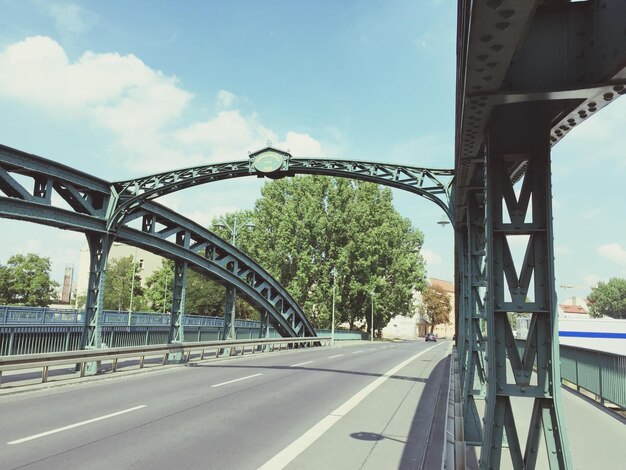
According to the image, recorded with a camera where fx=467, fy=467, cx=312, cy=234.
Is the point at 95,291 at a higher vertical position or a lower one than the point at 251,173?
lower

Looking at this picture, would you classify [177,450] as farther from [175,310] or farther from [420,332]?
[420,332]

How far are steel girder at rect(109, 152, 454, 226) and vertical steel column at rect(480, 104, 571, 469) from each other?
31.0 ft

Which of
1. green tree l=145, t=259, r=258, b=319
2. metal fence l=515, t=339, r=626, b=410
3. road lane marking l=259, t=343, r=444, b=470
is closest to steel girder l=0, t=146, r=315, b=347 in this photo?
road lane marking l=259, t=343, r=444, b=470

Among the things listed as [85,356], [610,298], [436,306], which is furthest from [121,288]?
[610,298]

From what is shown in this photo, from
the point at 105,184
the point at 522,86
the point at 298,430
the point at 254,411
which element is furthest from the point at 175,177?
the point at 522,86

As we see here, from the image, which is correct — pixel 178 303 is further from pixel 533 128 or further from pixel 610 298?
pixel 610 298

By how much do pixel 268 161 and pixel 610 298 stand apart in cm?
12604

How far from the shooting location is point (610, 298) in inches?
4550

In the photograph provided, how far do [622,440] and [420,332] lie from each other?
10560 centimetres

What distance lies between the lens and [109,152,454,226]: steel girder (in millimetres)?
14461

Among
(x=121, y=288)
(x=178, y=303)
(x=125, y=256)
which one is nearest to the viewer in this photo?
(x=178, y=303)

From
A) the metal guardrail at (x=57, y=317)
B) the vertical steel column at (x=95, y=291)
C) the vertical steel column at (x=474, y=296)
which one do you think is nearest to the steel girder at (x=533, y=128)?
the vertical steel column at (x=474, y=296)

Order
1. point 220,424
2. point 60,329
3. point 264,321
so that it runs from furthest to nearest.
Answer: point 264,321
point 60,329
point 220,424

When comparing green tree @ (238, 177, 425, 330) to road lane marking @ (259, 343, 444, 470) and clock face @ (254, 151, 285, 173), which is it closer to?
clock face @ (254, 151, 285, 173)
